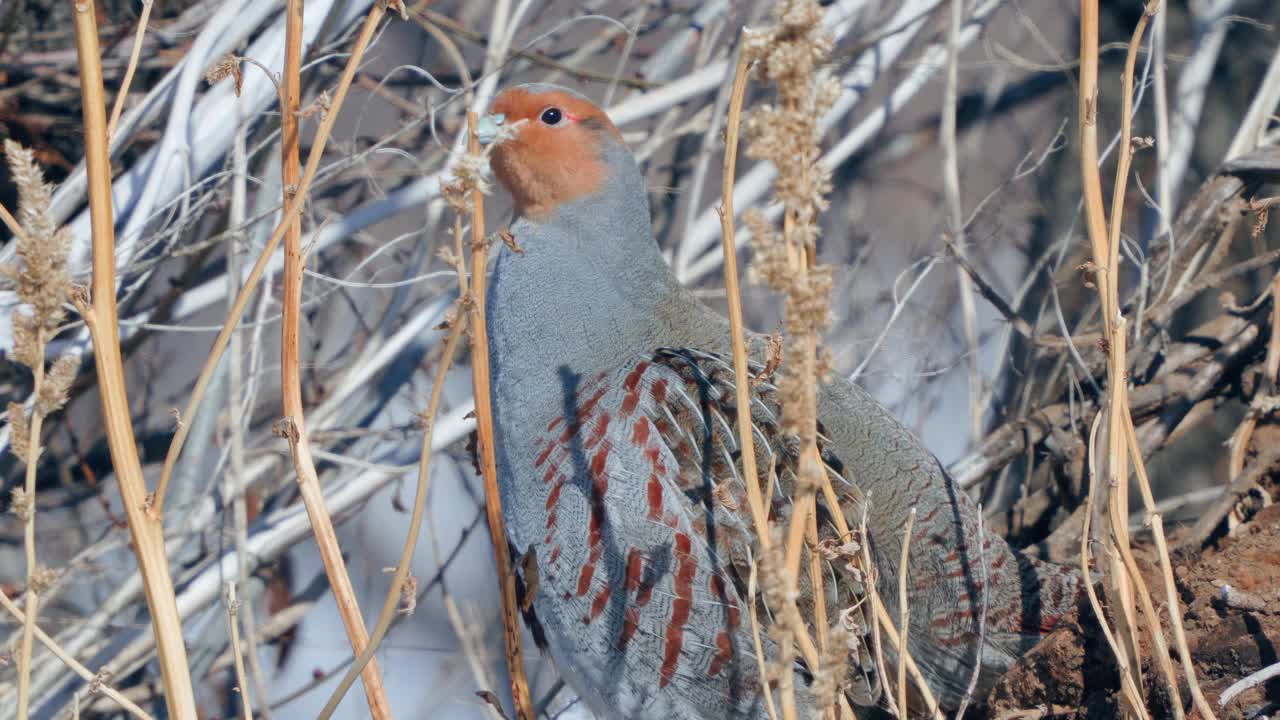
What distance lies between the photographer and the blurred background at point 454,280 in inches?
95.7

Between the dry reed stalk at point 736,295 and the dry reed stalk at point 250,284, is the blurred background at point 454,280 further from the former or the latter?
the dry reed stalk at point 736,295

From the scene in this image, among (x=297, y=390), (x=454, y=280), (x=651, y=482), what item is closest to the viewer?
(x=297, y=390)

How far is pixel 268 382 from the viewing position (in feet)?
9.82

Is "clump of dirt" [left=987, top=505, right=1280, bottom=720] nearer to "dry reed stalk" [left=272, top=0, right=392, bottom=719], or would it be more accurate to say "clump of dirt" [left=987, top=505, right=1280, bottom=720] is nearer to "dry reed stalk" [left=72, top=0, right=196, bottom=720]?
"dry reed stalk" [left=272, top=0, right=392, bottom=719]

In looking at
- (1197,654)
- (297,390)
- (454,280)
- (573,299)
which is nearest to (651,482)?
(573,299)

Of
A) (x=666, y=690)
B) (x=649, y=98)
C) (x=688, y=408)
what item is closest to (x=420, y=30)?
(x=649, y=98)

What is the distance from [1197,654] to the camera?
1594 millimetres

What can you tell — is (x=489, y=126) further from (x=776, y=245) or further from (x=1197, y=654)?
(x=1197, y=654)

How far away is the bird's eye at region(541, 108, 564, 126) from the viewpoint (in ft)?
7.02

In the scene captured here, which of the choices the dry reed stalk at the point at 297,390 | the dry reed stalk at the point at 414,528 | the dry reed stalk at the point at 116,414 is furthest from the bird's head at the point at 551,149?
the dry reed stalk at the point at 116,414

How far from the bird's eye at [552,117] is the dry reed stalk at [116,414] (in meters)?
1.20

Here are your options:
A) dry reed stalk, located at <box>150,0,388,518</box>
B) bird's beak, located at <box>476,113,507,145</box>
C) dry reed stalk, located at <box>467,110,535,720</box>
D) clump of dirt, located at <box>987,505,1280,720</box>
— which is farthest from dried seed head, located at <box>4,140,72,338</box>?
clump of dirt, located at <box>987,505,1280,720</box>

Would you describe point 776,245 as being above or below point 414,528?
above

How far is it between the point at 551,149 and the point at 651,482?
0.76m
